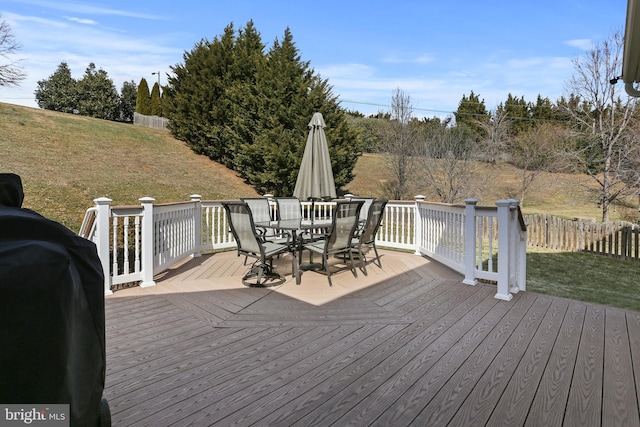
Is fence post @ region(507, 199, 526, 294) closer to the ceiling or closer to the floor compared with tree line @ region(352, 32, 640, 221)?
closer to the floor

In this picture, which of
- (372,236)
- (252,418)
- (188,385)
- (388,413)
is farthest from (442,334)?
(372,236)

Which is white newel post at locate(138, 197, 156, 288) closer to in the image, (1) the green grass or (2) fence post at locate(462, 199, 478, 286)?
(2) fence post at locate(462, 199, 478, 286)

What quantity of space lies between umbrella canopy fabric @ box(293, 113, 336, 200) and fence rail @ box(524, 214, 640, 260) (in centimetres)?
510

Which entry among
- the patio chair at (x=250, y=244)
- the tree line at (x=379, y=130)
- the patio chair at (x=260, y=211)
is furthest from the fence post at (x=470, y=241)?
the tree line at (x=379, y=130)

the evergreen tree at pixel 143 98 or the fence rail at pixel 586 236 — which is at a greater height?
the evergreen tree at pixel 143 98

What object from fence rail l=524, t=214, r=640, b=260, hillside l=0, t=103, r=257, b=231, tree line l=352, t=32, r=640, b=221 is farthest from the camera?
tree line l=352, t=32, r=640, b=221

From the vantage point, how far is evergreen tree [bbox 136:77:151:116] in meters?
21.2

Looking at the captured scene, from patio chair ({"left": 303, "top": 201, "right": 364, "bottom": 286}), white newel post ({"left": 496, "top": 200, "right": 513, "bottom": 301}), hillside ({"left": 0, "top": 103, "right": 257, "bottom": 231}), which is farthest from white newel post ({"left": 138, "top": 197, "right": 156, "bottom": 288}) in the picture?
hillside ({"left": 0, "top": 103, "right": 257, "bottom": 231})

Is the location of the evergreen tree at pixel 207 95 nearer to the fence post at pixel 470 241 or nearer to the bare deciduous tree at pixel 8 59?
the bare deciduous tree at pixel 8 59

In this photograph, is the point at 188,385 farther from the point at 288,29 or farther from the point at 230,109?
the point at 230,109

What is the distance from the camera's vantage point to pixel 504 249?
12.6ft

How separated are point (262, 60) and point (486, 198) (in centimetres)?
1077

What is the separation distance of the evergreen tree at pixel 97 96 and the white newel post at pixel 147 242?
880 inches

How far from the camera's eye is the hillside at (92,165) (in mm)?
10492
